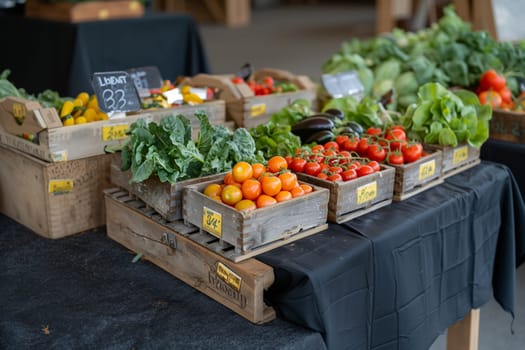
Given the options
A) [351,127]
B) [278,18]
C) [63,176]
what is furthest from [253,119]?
[278,18]

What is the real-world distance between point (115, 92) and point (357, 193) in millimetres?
894

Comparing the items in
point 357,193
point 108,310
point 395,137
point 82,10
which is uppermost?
point 82,10

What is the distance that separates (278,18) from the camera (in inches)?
560

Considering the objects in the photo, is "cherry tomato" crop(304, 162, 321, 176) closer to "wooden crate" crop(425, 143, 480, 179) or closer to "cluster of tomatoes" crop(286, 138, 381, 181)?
"cluster of tomatoes" crop(286, 138, 381, 181)

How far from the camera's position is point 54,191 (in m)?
1.87

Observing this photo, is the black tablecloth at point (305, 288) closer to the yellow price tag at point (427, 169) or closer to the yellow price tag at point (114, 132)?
the yellow price tag at point (427, 169)

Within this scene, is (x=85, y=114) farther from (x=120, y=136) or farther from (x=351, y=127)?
(x=351, y=127)

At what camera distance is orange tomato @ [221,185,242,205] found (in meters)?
1.54

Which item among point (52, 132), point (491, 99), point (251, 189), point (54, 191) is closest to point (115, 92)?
point (52, 132)

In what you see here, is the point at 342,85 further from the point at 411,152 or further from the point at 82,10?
the point at 82,10

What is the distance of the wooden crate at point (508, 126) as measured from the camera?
108 inches

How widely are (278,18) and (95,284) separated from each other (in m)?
13.3

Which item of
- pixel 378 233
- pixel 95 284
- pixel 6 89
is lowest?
pixel 95 284

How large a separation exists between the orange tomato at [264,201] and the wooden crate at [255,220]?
22mm
